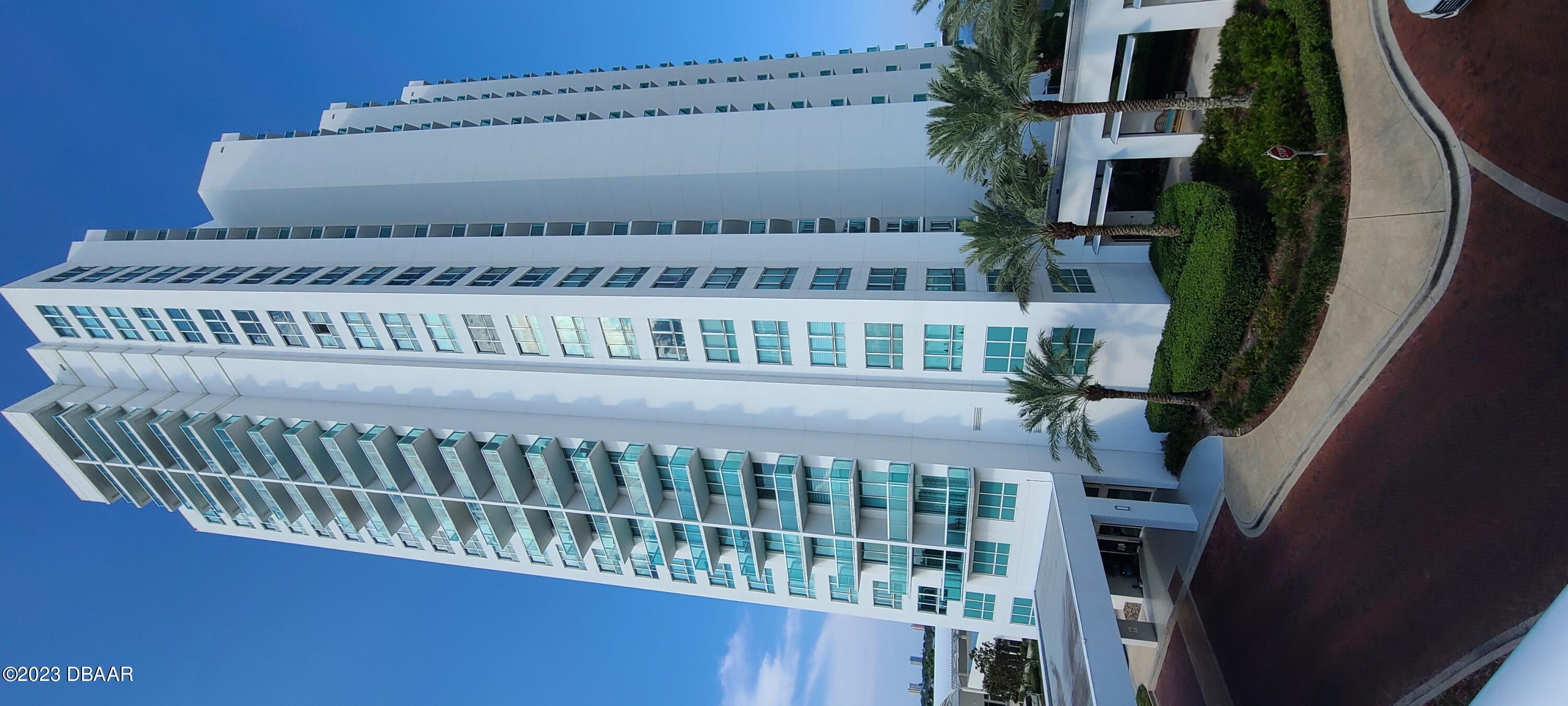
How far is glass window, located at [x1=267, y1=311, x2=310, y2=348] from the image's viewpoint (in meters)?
35.8

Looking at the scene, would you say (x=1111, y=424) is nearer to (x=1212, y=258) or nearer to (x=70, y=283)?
(x=1212, y=258)

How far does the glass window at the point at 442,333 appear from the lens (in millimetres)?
33531

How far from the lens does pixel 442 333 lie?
112 feet

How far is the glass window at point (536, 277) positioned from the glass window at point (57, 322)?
109ft

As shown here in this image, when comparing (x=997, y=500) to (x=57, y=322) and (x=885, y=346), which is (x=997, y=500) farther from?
(x=57, y=322)

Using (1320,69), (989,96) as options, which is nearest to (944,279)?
(989,96)

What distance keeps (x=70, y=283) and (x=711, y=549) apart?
43.4m

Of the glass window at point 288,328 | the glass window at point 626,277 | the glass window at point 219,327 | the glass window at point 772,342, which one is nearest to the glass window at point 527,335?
the glass window at point 626,277

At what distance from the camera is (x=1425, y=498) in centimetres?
1623

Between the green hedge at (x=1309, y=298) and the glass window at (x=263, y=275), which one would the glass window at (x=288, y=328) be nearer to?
the glass window at (x=263, y=275)

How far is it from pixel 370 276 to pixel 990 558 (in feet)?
122

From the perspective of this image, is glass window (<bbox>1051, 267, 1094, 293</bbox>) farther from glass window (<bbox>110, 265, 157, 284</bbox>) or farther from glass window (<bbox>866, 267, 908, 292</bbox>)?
glass window (<bbox>110, 265, 157, 284</bbox>)

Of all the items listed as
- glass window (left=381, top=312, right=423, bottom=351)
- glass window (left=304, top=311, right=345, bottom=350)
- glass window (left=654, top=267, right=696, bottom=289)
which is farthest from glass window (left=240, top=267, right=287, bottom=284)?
glass window (left=654, top=267, right=696, bottom=289)

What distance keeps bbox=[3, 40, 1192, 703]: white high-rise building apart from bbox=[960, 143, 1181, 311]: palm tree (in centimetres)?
238
